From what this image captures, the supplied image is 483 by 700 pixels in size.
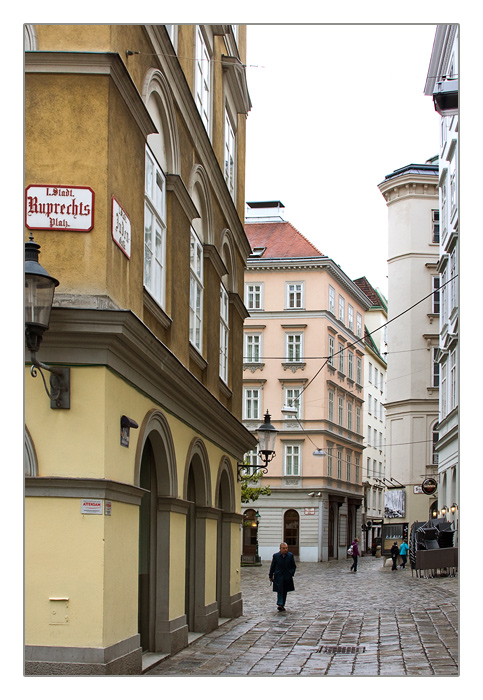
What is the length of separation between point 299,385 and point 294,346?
7.12 feet

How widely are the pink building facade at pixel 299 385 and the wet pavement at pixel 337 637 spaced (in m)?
21.9

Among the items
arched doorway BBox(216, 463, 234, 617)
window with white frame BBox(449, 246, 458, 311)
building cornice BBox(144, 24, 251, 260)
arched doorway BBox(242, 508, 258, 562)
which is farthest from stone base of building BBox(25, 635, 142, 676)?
arched doorway BBox(242, 508, 258, 562)

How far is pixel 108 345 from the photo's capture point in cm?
867

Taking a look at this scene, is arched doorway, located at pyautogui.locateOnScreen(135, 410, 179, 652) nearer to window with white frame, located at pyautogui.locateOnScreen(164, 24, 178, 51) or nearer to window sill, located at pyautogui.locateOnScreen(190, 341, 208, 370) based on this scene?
window sill, located at pyautogui.locateOnScreen(190, 341, 208, 370)

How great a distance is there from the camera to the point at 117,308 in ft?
28.8

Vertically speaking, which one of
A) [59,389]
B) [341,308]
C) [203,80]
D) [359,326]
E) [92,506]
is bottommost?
[92,506]

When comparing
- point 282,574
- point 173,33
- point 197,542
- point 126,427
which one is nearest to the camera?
point 126,427

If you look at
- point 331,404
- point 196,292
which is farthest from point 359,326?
point 196,292

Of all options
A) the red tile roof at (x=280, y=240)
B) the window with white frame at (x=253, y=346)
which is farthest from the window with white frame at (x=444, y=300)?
the red tile roof at (x=280, y=240)

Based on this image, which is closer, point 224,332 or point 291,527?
point 224,332

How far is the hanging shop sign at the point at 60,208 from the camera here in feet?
27.9

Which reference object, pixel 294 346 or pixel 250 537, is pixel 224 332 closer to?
pixel 250 537

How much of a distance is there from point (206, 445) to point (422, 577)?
55.3 feet
